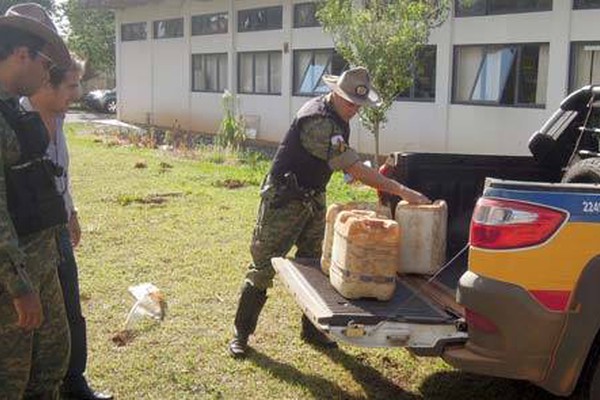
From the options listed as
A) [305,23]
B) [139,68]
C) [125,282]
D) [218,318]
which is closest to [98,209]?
[125,282]

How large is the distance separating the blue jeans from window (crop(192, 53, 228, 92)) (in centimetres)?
1721

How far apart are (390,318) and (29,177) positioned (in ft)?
5.34

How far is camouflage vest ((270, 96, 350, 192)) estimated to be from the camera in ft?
15.2

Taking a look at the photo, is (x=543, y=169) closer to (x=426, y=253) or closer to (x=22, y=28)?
(x=426, y=253)

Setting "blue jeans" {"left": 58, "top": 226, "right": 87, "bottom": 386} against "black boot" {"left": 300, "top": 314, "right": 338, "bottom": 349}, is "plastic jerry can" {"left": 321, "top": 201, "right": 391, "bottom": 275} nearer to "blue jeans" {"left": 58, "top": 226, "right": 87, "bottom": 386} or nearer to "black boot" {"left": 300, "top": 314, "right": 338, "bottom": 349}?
"black boot" {"left": 300, "top": 314, "right": 338, "bottom": 349}

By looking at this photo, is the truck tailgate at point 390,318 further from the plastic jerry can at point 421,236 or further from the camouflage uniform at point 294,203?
the camouflage uniform at point 294,203

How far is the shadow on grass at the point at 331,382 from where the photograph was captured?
433 centimetres

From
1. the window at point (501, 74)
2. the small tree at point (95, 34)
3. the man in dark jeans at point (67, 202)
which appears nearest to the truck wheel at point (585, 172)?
the man in dark jeans at point (67, 202)

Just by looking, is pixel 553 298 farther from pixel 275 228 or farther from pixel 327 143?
pixel 275 228

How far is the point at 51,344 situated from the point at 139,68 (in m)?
23.0

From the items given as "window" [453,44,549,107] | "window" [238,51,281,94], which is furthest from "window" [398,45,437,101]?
"window" [238,51,281,94]

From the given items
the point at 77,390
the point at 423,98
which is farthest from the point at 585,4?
the point at 77,390

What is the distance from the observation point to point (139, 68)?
1008 inches

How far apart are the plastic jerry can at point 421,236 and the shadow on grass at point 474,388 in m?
0.67
